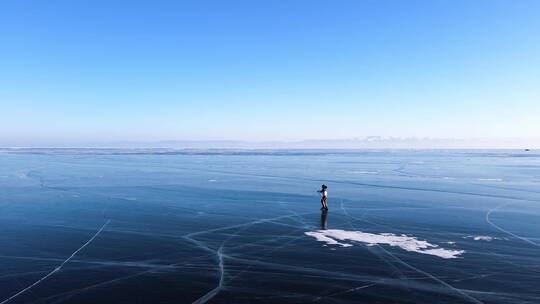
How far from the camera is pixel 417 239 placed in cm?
1370

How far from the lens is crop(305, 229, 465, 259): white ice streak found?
12.3m

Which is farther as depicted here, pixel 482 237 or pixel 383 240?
pixel 482 237

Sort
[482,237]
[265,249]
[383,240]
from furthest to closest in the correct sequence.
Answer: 1. [482,237]
2. [383,240]
3. [265,249]

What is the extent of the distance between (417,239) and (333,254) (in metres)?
3.39

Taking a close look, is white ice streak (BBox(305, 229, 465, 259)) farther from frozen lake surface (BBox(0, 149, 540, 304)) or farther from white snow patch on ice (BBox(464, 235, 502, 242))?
white snow patch on ice (BBox(464, 235, 502, 242))

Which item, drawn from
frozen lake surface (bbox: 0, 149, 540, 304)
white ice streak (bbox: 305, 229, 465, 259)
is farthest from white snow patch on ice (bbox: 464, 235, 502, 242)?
white ice streak (bbox: 305, 229, 465, 259)

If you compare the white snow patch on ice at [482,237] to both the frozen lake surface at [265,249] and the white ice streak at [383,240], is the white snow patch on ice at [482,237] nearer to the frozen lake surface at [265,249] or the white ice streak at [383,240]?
the frozen lake surface at [265,249]

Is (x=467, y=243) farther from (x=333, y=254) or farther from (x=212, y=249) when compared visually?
(x=212, y=249)

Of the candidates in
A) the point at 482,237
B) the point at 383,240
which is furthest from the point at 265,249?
the point at 482,237

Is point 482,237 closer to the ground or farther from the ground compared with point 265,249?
farther from the ground

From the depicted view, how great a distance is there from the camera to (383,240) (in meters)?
13.5

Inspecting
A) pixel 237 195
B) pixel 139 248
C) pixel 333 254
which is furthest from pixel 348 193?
pixel 139 248

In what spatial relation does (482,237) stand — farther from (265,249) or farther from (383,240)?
(265,249)

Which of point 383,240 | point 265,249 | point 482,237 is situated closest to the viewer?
point 265,249
